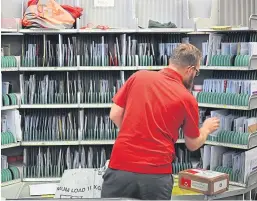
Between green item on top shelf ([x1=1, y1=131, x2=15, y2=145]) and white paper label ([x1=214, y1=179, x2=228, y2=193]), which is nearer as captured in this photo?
white paper label ([x1=214, y1=179, x2=228, y2=193])

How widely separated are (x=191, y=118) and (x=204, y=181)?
1220mm

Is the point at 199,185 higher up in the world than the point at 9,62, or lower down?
lower down

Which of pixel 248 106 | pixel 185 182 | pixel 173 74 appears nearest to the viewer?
pixel 173 74

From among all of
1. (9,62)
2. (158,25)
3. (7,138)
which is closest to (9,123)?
(7,138)

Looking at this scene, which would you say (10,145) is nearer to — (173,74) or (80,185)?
(80,185)

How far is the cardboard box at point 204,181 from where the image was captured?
316 cm

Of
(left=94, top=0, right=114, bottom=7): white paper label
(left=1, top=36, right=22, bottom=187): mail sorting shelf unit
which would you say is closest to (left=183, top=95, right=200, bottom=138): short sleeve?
(left=1, top=36, right=22, bottom=187): mail sorting shelf unit

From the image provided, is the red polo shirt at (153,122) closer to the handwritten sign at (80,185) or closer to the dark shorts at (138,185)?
the dark shorts at (138,185)

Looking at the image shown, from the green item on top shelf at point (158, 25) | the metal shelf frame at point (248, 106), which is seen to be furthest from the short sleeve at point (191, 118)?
the green item on top shelf at point (158, 25)

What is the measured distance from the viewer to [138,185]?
2117 millimetres

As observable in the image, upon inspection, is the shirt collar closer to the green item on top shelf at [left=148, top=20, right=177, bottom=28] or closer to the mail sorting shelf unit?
the green item on top shelf at [left=148, top=20, right=177, bottom=28]

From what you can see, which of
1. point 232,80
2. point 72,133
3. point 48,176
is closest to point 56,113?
point 72,133

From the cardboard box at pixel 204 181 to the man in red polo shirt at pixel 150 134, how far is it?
3.47 feet

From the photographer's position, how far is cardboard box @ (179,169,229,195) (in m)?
3.16
